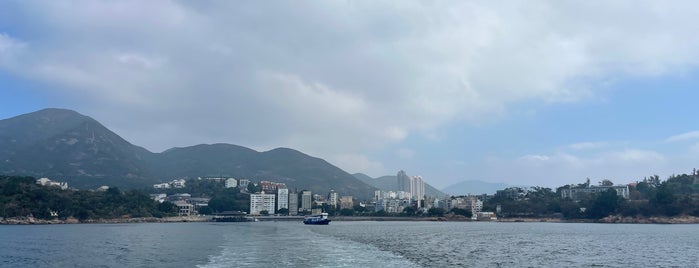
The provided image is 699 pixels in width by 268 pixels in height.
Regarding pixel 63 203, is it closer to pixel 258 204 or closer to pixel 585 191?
pixel 258 204

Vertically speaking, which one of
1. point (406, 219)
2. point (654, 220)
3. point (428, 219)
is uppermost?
point (654, 220)

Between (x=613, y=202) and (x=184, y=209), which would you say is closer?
(x=613, y=202)

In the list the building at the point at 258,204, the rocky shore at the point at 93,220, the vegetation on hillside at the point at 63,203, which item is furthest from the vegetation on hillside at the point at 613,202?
the vegetation on hillside at the point at 63,203

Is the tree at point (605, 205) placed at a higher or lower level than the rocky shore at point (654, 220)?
higher

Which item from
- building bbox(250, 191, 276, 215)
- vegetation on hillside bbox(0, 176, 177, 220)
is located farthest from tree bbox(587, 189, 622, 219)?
vegetation on hillside bbox(0, 176, 177, 220)

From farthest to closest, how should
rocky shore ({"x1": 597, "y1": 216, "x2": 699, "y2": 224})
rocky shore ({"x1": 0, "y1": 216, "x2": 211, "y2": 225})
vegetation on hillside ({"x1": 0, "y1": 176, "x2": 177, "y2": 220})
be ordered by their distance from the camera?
rocky shore ({"x1": 597, "y1": 216, "x2": 699, "y2": 224}) < vegetation on hillside ({"x1": 0, "y1": 176, "x2": 177, "y2": 220}) < rocky shore ({"x1": 0, "y1": 216, "x2": 211, "y2": 225})

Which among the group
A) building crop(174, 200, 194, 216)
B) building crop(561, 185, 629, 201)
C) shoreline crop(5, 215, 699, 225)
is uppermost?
building crop(561, 185, 629, 201)

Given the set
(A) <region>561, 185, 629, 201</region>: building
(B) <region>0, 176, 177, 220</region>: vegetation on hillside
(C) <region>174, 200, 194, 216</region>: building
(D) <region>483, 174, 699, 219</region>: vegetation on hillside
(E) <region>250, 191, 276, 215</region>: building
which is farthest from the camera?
(E) <region>250, 191, 276, 215</region>: building

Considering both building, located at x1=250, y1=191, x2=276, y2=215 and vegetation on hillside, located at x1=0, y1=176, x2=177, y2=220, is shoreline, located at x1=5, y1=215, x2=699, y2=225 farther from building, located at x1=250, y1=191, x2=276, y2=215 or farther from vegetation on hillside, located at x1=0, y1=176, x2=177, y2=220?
building, located at x1=250, y1=191, x2=276, y2=215

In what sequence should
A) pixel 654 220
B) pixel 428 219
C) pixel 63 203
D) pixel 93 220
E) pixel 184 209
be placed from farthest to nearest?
pixel 428 219 < pixel 184 209 < pixel 654 220 < pixel 93 220 < pixel 63 203

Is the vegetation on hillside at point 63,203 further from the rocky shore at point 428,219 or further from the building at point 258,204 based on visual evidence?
the building at point 258,204

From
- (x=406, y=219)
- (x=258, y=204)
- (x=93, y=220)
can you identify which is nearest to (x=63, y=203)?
(x=93, y=220)

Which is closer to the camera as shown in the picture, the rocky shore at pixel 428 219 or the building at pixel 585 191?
the rocky shore at pixel 428 219

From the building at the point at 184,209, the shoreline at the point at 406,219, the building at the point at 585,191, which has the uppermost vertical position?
the building at the point at 585,191
